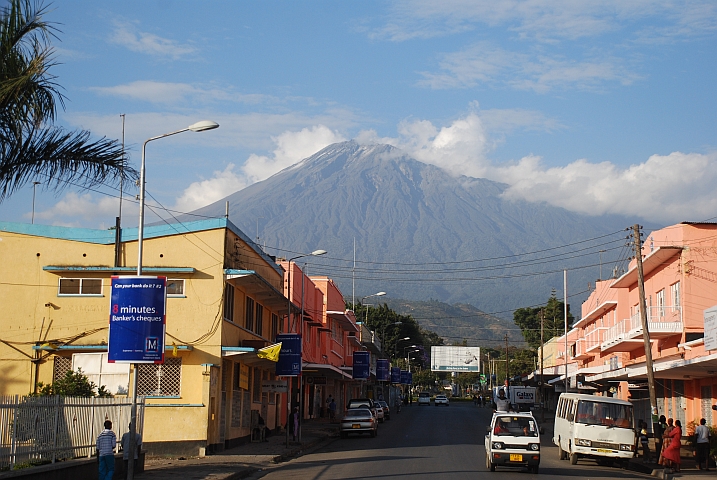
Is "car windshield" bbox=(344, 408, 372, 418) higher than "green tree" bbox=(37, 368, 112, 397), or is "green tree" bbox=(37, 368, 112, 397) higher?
"green tree" bbox=(37, 368, 112, 397)

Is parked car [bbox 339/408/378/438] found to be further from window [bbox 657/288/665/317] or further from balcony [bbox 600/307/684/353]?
window [bbox 657/288/665/317]

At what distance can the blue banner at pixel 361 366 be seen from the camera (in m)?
64.2

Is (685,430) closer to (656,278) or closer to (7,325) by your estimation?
(656,278)

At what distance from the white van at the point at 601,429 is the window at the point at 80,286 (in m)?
16.3

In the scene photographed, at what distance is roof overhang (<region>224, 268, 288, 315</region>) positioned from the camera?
28.6 m

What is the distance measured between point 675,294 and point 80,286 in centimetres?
2569

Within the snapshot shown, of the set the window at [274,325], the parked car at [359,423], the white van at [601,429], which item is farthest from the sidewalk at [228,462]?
the white van at [601,429]

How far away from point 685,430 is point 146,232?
26298mm

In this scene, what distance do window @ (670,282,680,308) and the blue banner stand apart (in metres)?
30.4

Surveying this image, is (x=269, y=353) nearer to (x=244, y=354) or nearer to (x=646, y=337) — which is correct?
(x=244, y=354)

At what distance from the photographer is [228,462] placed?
25.1m

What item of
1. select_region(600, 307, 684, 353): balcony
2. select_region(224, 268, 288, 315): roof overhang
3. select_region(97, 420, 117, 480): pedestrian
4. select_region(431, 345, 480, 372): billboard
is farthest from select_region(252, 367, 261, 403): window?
select_region(431, 345, 480, 372): billboard

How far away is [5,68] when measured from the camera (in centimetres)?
1219

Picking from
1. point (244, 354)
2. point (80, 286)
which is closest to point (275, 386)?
point (244, 354)
